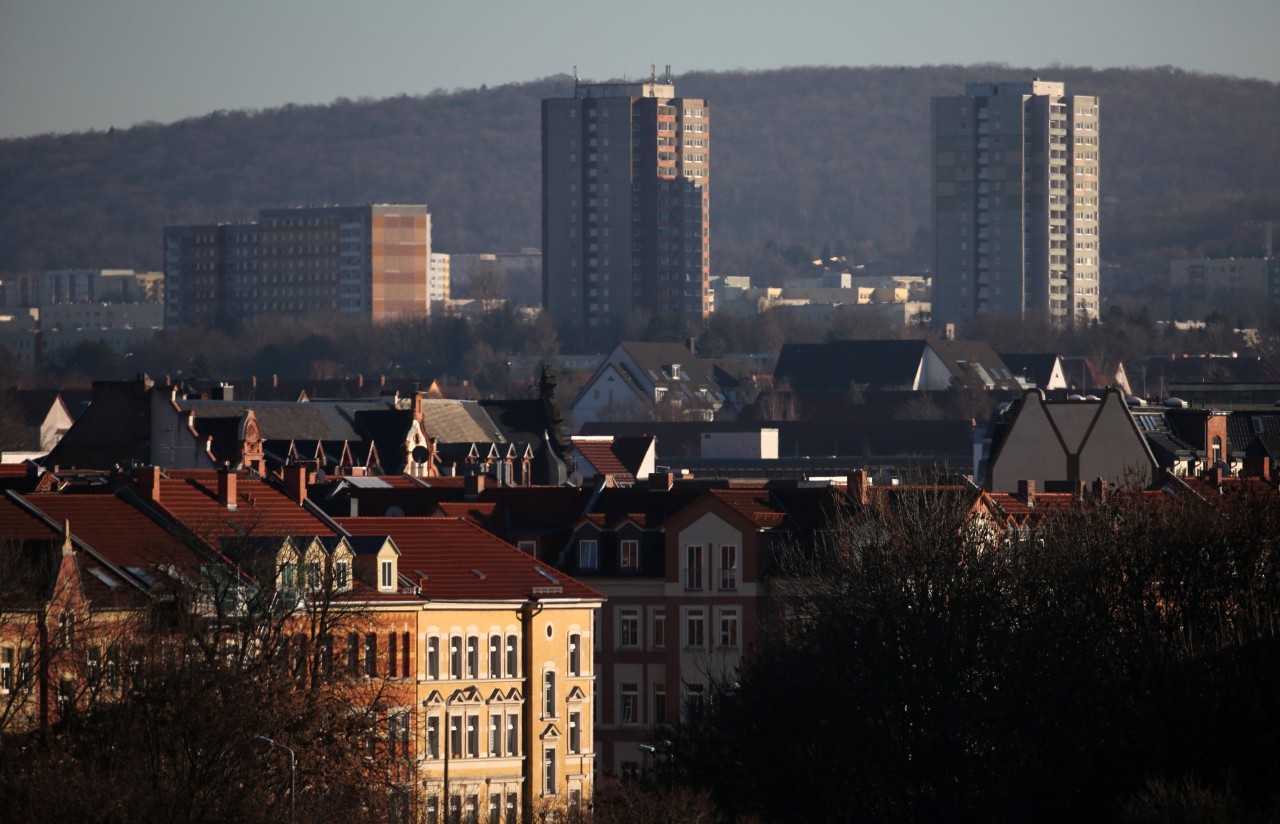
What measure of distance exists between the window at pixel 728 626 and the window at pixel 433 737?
394 inches

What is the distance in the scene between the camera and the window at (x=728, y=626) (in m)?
66.5

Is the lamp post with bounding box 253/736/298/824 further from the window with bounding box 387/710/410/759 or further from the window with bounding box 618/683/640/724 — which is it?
the window with bounding box 618/683/640/724

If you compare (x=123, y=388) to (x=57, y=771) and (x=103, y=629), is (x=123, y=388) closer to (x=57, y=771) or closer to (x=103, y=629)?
(x=103, y=629)

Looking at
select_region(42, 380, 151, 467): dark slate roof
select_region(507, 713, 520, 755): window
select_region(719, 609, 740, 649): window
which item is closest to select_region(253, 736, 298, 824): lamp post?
select_region(507, 713, 520, 755): window

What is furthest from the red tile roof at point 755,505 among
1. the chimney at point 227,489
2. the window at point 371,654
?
the window at point 371,654

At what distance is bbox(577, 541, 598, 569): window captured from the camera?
68375 millimetres

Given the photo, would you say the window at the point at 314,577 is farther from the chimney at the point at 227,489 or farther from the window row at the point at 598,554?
the window row at the point at 598,554

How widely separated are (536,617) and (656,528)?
27.3 ft

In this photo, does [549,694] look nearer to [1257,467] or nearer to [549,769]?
[549,769]

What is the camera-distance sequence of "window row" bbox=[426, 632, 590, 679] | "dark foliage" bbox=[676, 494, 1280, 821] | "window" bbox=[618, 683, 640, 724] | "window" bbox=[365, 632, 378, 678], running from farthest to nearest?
"window" bbox=[618, 683, 640, 724] < "window row" bbox=[426, 632, 590, 679] < "window" bbox=[365, 632, 378, 678] < "dark foliage" bbox=[676, 494, 1280, 821]

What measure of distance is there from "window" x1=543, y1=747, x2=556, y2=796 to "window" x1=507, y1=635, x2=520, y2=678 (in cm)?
167

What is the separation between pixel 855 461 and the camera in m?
143

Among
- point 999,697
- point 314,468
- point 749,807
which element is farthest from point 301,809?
point 314,468

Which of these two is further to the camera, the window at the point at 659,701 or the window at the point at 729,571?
the window at the point at 729,571
